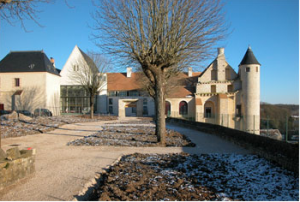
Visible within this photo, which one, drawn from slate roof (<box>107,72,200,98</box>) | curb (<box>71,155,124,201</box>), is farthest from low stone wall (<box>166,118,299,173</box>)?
slate roof (<box>107,72,200,98</box>)

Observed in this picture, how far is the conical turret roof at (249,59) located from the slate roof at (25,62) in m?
30.0

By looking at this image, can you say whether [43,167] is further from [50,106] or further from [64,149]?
[50,106]

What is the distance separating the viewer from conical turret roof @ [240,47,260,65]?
36188 mm

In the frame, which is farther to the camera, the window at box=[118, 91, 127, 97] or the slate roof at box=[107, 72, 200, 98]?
the window at box=[118, 91, 127, 97]

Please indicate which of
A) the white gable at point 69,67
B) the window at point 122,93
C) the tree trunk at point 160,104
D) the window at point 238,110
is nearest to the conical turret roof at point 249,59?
the window at point 238,110

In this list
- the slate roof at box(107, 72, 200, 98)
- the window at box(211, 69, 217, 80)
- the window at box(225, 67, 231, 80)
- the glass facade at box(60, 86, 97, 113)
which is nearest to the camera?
the slate roof at box(107, 72, 200, 98)

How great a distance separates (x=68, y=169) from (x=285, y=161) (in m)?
6.05

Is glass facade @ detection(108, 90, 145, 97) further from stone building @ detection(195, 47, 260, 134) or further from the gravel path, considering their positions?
the gravel path

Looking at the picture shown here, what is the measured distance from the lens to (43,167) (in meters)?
6.95

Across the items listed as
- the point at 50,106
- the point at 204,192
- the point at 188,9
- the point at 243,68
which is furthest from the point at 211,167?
the point at 50,106

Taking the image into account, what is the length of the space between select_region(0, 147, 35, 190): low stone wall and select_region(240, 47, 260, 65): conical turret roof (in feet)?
118

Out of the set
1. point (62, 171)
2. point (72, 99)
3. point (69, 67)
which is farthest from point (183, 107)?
point (62, 171)

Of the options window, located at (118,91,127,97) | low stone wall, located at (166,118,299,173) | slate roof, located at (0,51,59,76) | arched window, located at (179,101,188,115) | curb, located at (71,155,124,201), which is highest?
slate roof, located at (0,51,59,76)

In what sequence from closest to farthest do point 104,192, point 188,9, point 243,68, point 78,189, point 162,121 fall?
1. point 104,192
2. point 78,189
3. point 188,9
4. point 162,121
5. point 243,68
